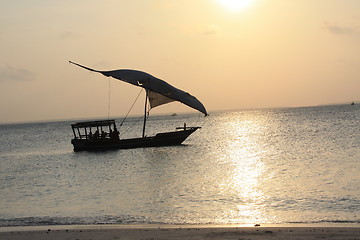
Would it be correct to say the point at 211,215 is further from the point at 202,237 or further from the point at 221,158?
the point at 221,158

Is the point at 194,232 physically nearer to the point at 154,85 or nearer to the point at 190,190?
the point at 190,190

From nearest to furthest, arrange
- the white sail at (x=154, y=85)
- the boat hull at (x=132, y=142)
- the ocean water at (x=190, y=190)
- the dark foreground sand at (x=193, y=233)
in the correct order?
1. the dark foreground sand at (x=193, y=233)
2. the ocean water at (x=190, y=190)
3. the white sail at (x=154, y=85)
4. the boat hull at (x=132, y=142)

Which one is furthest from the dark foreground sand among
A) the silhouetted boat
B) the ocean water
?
the silhouetted boat

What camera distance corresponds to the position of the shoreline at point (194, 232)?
12.5 metres

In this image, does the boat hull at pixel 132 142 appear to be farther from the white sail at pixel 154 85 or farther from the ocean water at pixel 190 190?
the ocean water at pixel 190 190

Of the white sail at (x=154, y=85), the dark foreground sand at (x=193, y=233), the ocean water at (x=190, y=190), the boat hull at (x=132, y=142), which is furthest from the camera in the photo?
the boat hull at (x=132, y=142)

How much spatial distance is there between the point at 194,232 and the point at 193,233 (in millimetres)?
143

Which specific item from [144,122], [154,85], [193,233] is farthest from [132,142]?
[193,233]

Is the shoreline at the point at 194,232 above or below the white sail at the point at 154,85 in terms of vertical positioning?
below

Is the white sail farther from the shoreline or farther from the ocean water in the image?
the shoreline

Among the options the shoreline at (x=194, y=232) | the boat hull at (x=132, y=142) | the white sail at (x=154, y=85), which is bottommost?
the shoreline at (x=194, y=232)

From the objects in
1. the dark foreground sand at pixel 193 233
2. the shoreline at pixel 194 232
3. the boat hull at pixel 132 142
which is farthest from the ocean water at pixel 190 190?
the boat hull at pixel 132 142

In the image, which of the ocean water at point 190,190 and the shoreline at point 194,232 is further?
the ocean water at point 190,190

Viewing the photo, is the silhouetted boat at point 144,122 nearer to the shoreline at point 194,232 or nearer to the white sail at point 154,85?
the white sail at point 154,85
